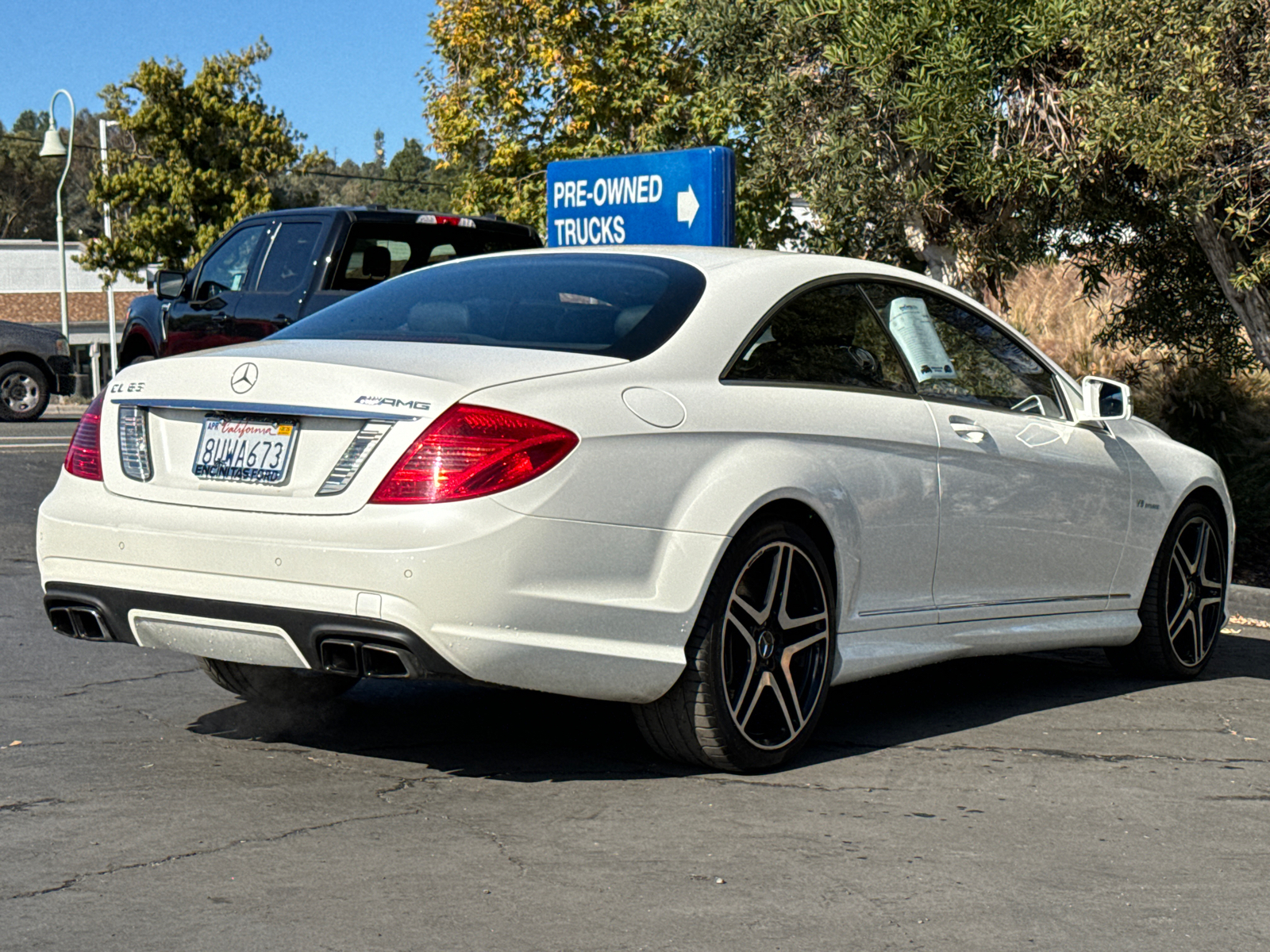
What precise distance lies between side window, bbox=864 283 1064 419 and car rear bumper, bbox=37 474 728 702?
1.41 meters

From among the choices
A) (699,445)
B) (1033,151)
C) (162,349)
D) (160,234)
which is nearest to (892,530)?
(699,445)

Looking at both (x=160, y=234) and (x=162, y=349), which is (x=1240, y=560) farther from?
(x=160, y=234)

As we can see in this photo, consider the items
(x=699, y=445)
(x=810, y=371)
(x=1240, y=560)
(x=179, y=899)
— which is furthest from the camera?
(x=1240, y=560)

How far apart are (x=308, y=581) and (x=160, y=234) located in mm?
39371

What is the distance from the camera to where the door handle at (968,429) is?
5672 mm

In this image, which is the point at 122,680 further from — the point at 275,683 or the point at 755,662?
the point at 755,662

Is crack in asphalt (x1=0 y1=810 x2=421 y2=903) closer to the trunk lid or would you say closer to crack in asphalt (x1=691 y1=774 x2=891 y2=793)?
the trunk lid

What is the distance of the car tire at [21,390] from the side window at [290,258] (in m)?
11.0

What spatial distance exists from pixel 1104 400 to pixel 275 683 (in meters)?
3.27

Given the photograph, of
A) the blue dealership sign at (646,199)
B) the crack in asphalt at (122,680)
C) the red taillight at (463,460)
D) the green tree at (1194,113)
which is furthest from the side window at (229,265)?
the red taillight at (463,460)

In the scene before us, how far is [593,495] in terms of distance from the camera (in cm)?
440

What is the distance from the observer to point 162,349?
13141 mm

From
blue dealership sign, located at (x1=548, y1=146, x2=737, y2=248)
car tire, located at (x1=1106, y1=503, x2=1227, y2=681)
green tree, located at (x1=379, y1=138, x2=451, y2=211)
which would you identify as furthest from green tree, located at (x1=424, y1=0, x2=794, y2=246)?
green tree, located at (x1=379, y1=138, x2=451, y2=211)

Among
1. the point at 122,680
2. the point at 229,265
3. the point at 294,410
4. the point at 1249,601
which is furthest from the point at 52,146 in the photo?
the point at 294,410
